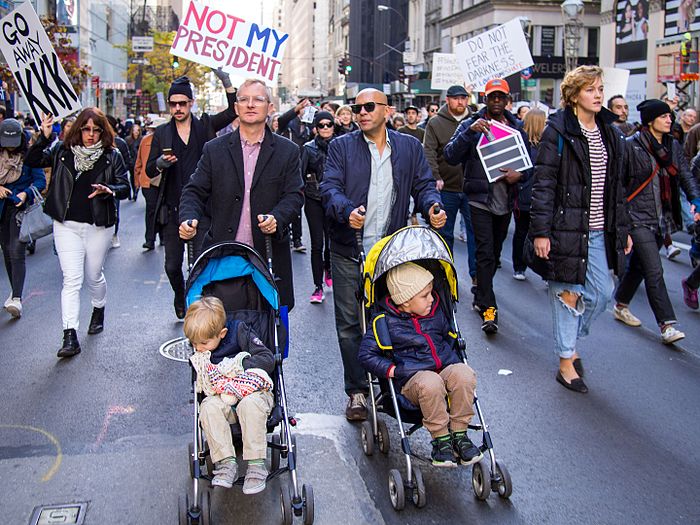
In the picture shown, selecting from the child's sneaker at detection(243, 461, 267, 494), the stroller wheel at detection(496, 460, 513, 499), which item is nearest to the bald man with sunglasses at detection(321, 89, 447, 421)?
the stroller wheel at detection(496, 460, 513, 499)

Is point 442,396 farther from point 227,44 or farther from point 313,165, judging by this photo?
point 227,44

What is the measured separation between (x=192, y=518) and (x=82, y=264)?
3941 millimetres

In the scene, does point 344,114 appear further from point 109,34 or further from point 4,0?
point 109,34

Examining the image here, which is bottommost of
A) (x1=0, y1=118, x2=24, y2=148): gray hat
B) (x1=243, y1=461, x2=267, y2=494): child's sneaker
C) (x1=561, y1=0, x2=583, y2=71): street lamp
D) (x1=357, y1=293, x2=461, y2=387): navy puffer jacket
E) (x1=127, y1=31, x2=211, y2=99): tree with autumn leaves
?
(x1=243, y1=461, x2=267, y2=494): child's sneaker

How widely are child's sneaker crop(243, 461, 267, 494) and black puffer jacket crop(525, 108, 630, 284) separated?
292 cm

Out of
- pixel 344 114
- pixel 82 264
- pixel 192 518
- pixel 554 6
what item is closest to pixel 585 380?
pixel 192 518

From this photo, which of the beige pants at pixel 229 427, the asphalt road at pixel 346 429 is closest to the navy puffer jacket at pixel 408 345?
the asphalt road at pixel 346 429

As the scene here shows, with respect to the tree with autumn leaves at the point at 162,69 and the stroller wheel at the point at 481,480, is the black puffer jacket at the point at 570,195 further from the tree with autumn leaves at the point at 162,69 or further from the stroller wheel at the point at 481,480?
the tree with autumn leaves at the point at 162,69

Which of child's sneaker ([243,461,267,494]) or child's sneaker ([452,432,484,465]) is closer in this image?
child's sneaker ([243,461,267,494])

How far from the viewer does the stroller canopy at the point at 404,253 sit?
16.0ft

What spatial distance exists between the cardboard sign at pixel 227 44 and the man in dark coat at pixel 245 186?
3.97 metres

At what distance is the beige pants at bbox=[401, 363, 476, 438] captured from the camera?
4527 mm

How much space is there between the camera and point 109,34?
7081 cm

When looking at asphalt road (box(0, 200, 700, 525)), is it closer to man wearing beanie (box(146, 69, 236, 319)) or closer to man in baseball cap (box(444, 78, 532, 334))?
man in baseball cap (box(444, 78, 532, 334))
